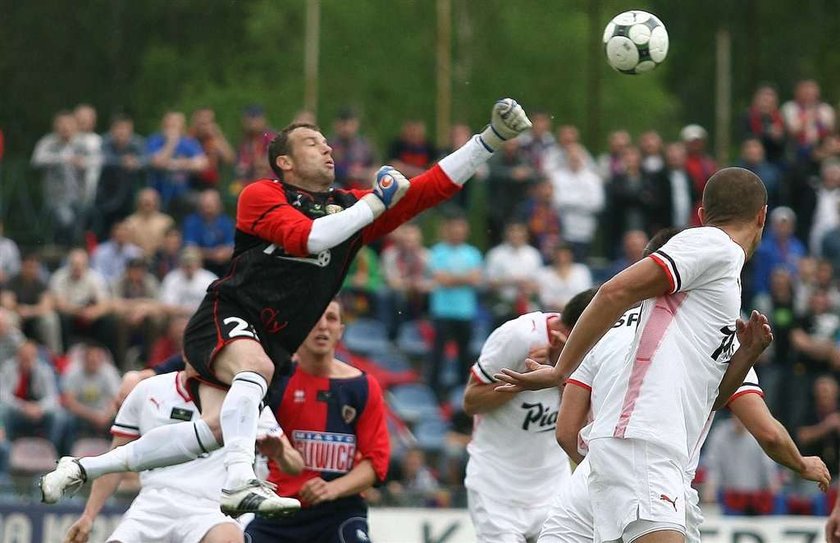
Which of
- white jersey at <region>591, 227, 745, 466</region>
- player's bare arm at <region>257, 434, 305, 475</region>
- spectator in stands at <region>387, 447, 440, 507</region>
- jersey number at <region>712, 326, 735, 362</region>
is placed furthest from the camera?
spectator in stands at <region>387, 447, 440, 507</region>

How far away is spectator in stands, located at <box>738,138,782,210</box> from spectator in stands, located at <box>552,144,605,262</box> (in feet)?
5.80

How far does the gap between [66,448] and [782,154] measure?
359 inches

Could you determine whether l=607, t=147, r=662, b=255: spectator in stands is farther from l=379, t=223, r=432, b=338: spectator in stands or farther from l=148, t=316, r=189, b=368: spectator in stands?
l=148, t=316, r=189, b=368: spectator in stands

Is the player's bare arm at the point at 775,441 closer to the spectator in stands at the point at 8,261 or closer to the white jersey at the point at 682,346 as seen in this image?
the white jersey at the point at 682,346

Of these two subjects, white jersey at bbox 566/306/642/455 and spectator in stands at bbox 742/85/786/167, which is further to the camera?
spectator in stands at bbox 742/85/786/167

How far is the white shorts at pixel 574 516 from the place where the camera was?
7.61 m

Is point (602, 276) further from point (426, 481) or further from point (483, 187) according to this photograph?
point (426, 481)

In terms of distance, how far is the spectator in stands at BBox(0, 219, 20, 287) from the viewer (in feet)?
55.1

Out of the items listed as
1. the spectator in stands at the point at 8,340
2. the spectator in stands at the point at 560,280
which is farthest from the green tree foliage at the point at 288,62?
the spectator in stands at the point at 8,340

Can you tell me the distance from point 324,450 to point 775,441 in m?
3.11

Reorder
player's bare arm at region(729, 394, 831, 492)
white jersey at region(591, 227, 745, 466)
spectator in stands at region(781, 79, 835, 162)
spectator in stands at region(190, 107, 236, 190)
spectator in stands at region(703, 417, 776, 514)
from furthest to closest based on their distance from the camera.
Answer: spectator in stands at region(781, 79, 835, 162) → spectator in stands at region(190, 107, 236, 190) → spectator in stands at region(703, 417, 776, 514) → player's bare arm at region(729, 394, 831, 492) → white jersey at region(591, 227, 745, 466)

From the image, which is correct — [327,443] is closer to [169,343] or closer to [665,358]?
[665,358]

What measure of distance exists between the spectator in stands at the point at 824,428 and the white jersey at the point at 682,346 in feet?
33.6

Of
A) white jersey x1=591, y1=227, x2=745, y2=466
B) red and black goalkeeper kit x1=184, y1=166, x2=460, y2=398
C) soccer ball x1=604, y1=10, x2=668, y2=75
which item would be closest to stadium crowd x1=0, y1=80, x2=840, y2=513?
red and black goalkeeper kit x1=184, y1=166, x2=460, y2=398
